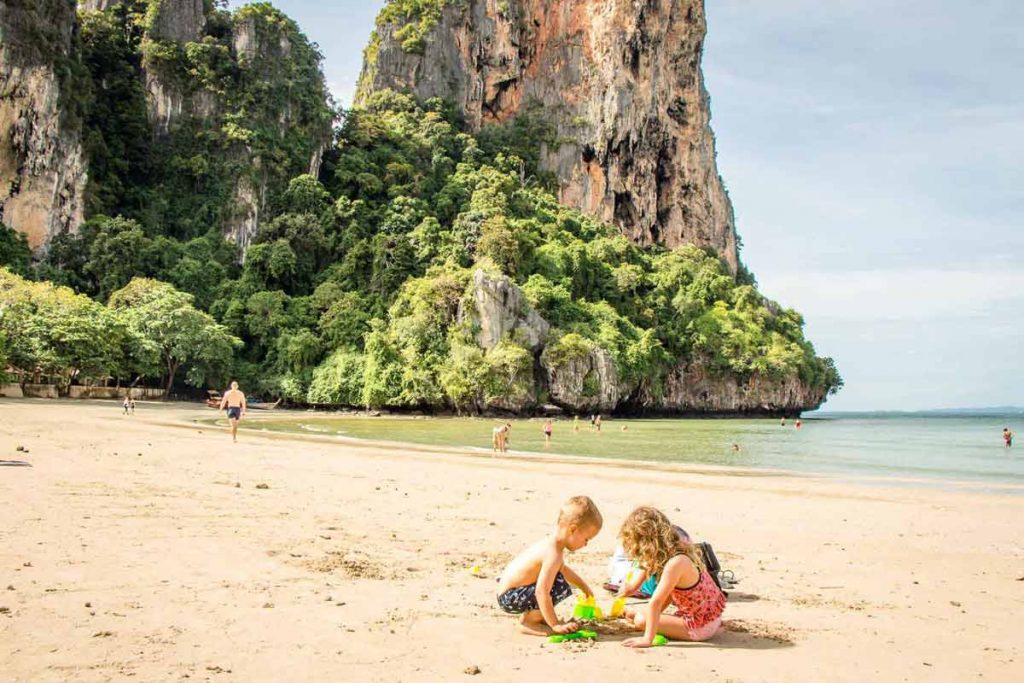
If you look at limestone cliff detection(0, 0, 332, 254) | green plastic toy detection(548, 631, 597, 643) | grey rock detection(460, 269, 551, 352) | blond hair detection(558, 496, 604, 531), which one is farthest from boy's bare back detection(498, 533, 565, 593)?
limestone cliff detection(0, 0, 332, 254)

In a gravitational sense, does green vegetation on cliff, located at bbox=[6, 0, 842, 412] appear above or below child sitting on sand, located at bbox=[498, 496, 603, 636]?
above

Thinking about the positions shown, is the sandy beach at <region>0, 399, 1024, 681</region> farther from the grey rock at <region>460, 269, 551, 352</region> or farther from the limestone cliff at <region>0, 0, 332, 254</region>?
the limestone cliff at <region>0, 0, 332, 254</region>

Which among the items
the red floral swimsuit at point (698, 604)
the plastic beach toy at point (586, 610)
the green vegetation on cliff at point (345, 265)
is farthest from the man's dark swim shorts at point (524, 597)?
the green vegetation on cliff at point (345, 265)

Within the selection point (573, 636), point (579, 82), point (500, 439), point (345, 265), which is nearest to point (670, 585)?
point (573, 636)

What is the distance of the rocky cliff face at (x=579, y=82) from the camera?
88688 millimetres

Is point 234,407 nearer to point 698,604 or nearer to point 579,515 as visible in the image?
point 579,515

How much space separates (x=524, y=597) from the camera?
18.9ft

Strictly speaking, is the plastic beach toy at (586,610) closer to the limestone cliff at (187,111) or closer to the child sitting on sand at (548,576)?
the child sitting on sand at (548,576)

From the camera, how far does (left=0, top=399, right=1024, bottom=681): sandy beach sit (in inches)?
190

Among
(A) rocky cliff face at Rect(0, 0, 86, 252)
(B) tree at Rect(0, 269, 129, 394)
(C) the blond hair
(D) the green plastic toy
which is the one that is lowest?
(D) the green plastic toy

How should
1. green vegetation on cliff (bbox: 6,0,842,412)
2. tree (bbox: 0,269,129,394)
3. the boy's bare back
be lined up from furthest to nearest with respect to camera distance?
green vegetation on cliff (bbox: 6,0,842,412)
tree (bbox: 0,269,129,394)
the boy's bare back

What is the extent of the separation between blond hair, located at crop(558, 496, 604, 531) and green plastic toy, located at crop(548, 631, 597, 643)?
0.77 meters

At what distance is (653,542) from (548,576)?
864 mm

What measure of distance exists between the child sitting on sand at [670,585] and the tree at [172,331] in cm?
4985
